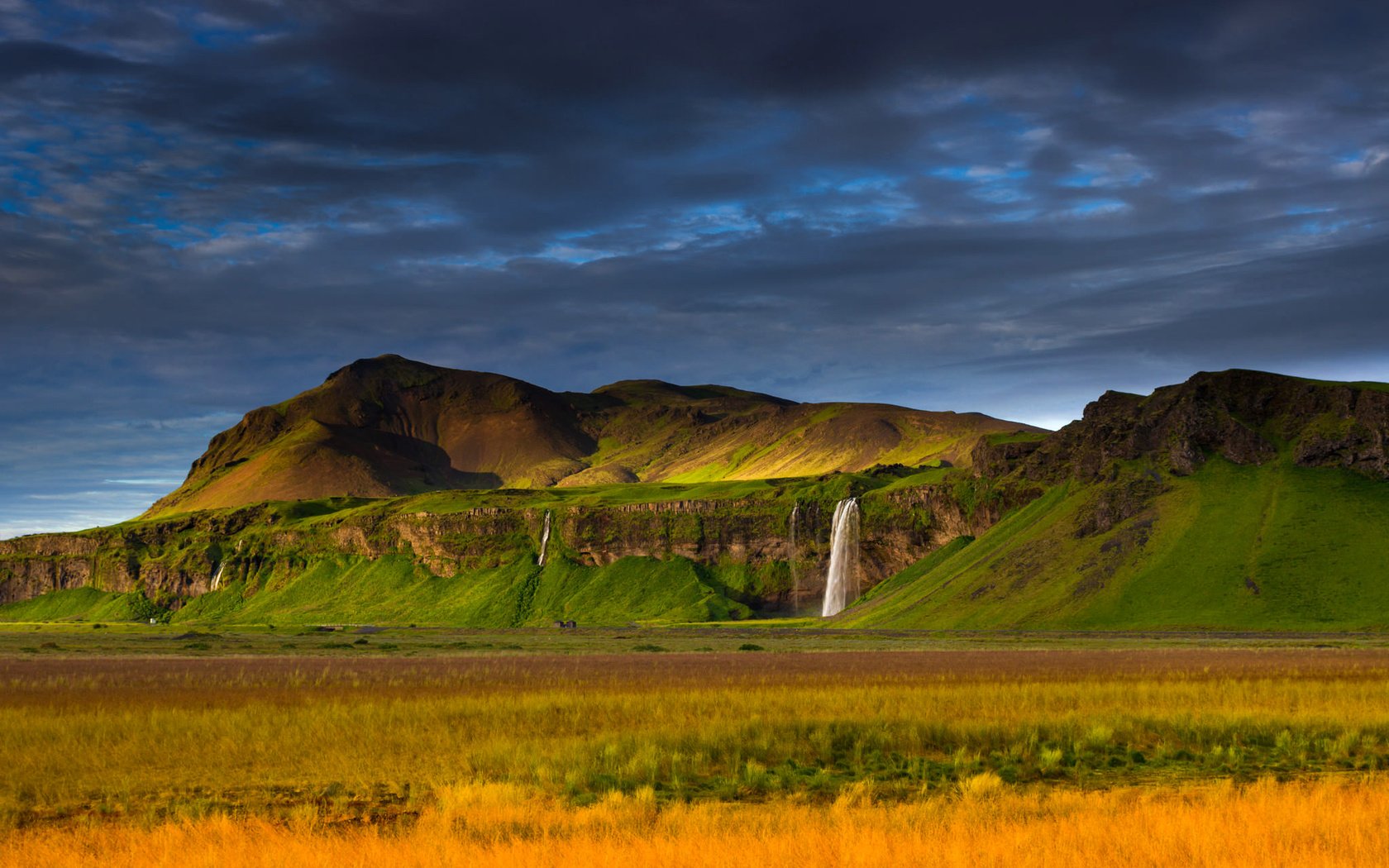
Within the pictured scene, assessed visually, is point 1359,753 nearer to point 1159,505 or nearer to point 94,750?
point 94,750

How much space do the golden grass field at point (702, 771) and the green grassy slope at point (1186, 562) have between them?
7068 cm

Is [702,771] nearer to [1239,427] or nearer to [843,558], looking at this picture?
[1239,427]

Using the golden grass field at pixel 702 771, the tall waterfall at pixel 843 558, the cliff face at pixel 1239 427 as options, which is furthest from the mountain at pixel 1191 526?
the golden grass field at pixel 702 771

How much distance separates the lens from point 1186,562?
134 metres

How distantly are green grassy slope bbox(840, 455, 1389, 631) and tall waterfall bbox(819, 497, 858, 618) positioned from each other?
2953cm

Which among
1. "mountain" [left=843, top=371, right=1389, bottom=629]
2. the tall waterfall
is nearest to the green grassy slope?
"mountain" [left=843, top=371, right=1389, bottom=629]

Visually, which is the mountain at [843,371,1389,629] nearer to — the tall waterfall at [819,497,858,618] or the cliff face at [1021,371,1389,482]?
the cliff face at [1021,371,1389,482]

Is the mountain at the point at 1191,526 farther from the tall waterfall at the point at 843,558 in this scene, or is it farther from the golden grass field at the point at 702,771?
the golden grass field at the point at 702,771

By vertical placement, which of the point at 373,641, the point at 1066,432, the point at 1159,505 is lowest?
the point at 373,641

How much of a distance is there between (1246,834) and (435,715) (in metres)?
27.0

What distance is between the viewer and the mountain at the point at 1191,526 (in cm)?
12675

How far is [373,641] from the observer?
11812 centimetres

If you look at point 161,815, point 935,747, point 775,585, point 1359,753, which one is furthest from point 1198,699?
point 775,585

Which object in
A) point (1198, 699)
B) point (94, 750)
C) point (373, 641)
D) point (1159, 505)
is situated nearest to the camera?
point (94, 750)
